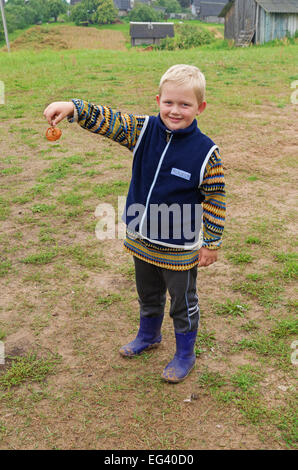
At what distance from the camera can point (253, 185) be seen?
18.7ft

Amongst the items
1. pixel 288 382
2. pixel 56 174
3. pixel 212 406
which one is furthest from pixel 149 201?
pixel 56 174

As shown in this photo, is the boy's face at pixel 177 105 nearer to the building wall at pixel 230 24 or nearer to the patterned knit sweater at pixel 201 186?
the patterned knit sweater at pixel 201 186

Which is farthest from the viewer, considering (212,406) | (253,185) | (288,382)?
(253,185)

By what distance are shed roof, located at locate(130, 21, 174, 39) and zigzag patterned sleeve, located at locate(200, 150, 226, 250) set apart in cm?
5527

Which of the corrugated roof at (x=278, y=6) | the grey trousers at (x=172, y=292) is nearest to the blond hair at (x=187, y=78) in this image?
the grey trousers at (x=172, y=292)

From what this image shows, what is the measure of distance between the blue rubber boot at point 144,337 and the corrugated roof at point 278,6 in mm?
23840

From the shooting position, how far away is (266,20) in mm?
23156

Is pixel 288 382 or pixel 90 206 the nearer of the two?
pixel 288 382

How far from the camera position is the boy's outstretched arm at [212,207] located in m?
2.29

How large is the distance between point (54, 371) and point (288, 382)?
150cm

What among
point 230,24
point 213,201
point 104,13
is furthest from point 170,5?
point 213,201

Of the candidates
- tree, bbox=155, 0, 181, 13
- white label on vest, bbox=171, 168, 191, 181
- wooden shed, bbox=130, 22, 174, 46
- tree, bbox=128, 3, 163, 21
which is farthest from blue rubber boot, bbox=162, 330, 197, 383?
tree, bbox=155, 0, 181, 13

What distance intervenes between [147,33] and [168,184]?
185ft
